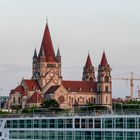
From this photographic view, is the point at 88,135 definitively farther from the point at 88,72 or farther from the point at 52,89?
the point at 88,72

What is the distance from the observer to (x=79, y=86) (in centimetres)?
13438

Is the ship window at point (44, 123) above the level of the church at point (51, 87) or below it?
below

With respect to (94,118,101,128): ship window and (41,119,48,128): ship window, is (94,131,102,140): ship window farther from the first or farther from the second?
(41,119,48,128): ship window

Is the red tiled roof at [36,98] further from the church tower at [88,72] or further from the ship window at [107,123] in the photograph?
the ship window at [107,123]

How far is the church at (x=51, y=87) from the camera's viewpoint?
12369 cm

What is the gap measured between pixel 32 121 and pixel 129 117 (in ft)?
24.7

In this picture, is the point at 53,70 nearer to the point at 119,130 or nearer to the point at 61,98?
the point at 61,98

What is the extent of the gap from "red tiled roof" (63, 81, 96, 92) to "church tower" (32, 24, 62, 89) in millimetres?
6285

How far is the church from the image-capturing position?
406ft

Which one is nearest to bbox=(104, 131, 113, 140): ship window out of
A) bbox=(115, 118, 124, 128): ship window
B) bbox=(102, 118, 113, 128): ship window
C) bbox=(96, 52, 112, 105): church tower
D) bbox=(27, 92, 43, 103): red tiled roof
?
bbox=(102, 118, 113, 128): ship window

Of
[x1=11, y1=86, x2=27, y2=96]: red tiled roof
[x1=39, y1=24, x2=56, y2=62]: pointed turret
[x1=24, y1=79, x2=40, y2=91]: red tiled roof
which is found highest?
[x1=39, y1=24, x2=56, y2=62]: pointed turret

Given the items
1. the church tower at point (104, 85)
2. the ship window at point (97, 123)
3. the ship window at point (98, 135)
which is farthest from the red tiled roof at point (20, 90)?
the ship window at point (98, 135)

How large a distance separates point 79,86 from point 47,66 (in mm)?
11493

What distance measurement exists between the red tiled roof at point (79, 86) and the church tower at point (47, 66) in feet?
20.6
